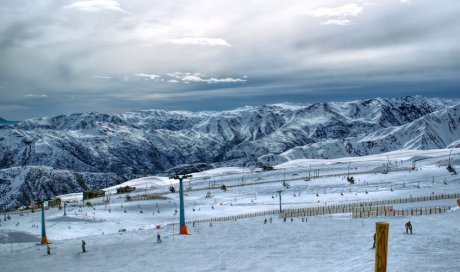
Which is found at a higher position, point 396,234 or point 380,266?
point 380,266

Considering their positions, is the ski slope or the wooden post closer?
the wooden post

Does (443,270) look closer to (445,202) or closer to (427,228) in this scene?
(427,228)

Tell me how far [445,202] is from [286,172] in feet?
259

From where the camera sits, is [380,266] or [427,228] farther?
[427,228]

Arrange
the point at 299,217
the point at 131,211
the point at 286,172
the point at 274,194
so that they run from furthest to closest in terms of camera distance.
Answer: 1. the point at 286,172
2. the point at 274,194
3. the point at 131,211
4. the point at 299,217

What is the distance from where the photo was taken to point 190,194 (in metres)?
108

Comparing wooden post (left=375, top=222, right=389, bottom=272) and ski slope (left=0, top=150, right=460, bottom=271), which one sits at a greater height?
wooden post (left=375, top=222, right=389, bottom=272)

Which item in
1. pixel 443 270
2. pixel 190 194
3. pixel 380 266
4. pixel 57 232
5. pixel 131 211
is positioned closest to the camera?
pixel 380 266

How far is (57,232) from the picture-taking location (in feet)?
212

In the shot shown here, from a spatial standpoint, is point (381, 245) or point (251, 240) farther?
point (251, 240)

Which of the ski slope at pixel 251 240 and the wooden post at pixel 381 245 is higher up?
the wooden post at pixel 381 245

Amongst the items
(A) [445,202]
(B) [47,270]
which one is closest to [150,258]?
(B) [47,270]

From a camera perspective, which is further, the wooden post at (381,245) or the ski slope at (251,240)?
the ski slope at (251,240)

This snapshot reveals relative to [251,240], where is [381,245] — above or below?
above
